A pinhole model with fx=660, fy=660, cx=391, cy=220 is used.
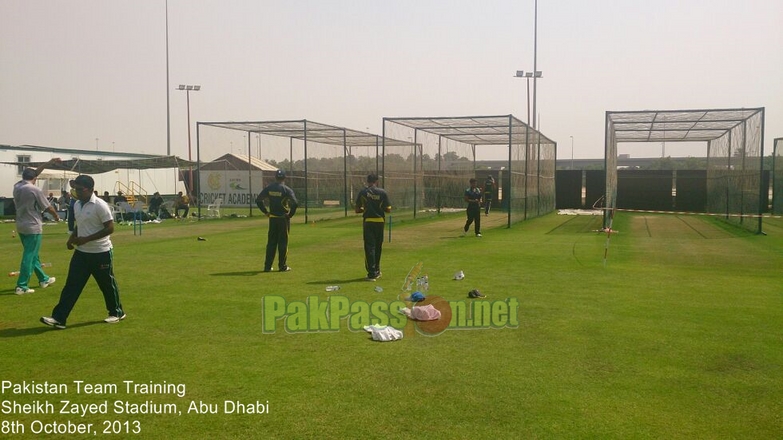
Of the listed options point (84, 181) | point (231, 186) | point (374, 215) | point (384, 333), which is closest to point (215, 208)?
point (231, 186)

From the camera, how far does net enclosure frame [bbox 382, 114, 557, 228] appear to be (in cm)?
2528

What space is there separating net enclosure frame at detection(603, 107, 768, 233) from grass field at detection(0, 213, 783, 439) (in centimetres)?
1005

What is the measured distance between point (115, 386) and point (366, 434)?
2364mm

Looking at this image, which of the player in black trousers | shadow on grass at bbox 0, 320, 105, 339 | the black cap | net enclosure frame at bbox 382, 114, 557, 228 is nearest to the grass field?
shadow on grass at bbox 0, 320, 105, 339

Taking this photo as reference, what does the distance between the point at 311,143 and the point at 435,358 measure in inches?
1089

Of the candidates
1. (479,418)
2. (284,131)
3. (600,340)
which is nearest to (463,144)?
(284,131)

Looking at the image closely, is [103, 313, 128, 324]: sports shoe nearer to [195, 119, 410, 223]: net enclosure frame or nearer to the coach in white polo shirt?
the coach in white polo shirt

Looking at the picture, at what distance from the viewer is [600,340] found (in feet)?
23.0

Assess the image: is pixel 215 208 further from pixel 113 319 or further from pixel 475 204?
pixel 113 319

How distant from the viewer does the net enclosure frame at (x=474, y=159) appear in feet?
82.9

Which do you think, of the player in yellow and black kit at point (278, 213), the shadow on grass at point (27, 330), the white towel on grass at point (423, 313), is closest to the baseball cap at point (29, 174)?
the shadow on grass at point (27, 330)

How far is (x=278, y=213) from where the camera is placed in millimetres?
12133

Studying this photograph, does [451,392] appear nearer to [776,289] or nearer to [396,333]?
[396,333]

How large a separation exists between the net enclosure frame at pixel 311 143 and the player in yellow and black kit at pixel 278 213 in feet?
47.1
